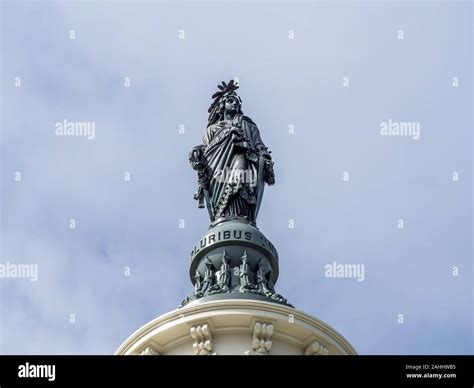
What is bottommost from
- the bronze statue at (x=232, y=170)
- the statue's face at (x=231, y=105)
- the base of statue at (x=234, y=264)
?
the base of statue at (x=234, y=264)

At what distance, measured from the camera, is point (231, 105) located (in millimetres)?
39750

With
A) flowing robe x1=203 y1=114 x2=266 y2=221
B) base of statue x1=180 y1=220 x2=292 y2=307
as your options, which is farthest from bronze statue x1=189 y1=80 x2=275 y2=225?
base of statue x1=180 y1=220 x2=292 y2=307

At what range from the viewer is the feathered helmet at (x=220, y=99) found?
39.8 meters

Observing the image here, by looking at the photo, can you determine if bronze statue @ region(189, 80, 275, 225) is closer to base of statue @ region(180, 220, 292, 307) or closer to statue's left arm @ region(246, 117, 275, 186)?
statue's left arm @ region(246, 117, 275, 186)

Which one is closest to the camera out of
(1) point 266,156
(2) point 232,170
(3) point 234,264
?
(3) point 234,264

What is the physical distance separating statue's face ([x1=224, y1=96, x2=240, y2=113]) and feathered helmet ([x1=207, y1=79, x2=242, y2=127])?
0.42 feet

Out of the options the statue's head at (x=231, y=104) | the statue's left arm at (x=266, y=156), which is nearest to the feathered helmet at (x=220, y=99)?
the statue's head at (x=231, y=104)

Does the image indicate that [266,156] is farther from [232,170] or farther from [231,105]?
[231,105]

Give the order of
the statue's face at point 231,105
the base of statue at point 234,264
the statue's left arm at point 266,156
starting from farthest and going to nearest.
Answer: the statue's face at point 231,105, the statue's left arm at point 266,156, the base of statue at point 234,264

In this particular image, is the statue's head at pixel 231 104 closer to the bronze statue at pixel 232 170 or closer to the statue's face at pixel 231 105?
the statue's face at pixel 231 105

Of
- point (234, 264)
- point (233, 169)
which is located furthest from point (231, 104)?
point (234, 264)

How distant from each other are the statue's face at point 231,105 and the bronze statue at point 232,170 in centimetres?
101

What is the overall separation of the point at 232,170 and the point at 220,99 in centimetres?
413
